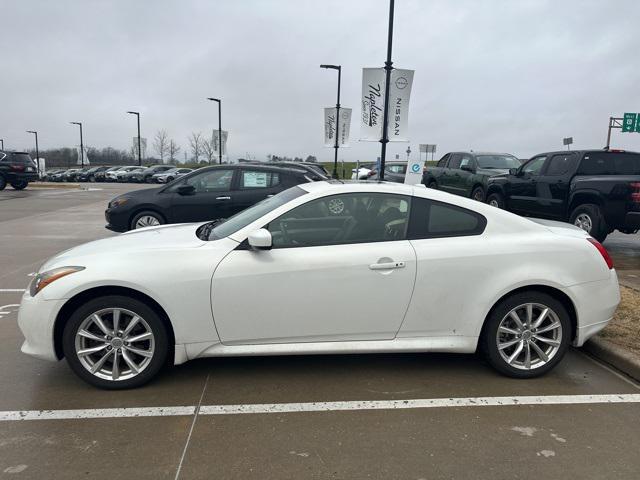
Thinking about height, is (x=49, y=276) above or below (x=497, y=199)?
below

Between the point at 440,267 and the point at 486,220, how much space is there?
573mm

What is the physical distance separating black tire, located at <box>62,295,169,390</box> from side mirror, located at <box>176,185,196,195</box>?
579 centimetres

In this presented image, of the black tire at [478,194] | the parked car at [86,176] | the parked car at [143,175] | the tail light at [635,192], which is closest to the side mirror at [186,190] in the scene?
the tail light at [635,192]

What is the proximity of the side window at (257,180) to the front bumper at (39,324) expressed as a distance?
5.90m

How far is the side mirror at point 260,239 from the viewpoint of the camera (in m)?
3.39

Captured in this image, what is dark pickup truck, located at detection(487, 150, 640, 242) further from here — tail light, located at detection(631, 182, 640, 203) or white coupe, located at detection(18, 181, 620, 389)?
white coupe, located at detection(18, 181, 620, 389)

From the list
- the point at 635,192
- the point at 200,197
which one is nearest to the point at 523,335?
the point at 635,192

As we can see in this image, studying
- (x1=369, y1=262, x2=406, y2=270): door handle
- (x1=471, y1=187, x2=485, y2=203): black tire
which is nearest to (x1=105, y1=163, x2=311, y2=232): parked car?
(x1=369, y1=262, x2=406, y2=270): door handle

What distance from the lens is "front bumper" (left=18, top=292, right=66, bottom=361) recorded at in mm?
3393

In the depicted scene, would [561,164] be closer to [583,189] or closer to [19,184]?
[583,189]

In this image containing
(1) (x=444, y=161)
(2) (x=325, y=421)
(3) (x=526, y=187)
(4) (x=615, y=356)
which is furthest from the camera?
(1) (x=444, y=161)

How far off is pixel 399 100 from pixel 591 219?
4.16m

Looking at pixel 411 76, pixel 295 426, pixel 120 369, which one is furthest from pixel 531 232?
pixel 411 76

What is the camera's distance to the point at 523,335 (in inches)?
148
